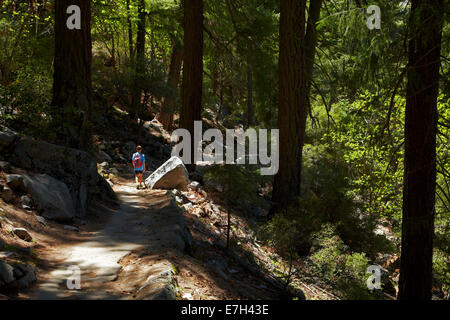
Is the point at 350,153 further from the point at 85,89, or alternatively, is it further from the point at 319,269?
the point at 85,89

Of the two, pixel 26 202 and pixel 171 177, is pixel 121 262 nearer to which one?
pixel 26 202

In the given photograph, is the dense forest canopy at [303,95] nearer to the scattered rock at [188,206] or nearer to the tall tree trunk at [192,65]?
the tall tree trunk at [192,65]

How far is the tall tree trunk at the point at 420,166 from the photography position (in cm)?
526

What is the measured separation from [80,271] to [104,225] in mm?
2658

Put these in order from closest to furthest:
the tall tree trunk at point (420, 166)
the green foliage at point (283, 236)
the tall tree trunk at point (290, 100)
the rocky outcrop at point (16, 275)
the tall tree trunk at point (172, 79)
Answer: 1. the rocky outcrop at point (16, 275)
2. the tall tree trunk at point (420, 166)
3. the green foliage at point (283, 236)
4. the tall tree trunk at point (290, 100)
5. the tall tree trunk at point (172, 79)

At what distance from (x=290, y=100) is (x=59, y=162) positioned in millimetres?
6294

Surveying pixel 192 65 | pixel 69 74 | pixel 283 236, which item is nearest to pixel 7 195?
pixel 69 74

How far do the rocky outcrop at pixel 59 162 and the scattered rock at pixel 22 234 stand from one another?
195 cm

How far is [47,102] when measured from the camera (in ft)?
29.0

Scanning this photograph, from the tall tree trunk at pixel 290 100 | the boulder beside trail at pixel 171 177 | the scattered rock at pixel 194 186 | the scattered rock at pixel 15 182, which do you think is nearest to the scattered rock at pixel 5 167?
the scattered rock at pixel 15 182

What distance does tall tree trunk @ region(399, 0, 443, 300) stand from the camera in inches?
207

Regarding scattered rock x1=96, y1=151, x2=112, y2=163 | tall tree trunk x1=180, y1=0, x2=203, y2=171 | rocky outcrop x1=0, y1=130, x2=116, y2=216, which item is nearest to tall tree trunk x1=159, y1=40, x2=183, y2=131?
scattered rock x1=96, y1=151, x2=112, y2=163

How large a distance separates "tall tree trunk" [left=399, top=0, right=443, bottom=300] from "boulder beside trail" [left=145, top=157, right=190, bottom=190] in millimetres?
6500
